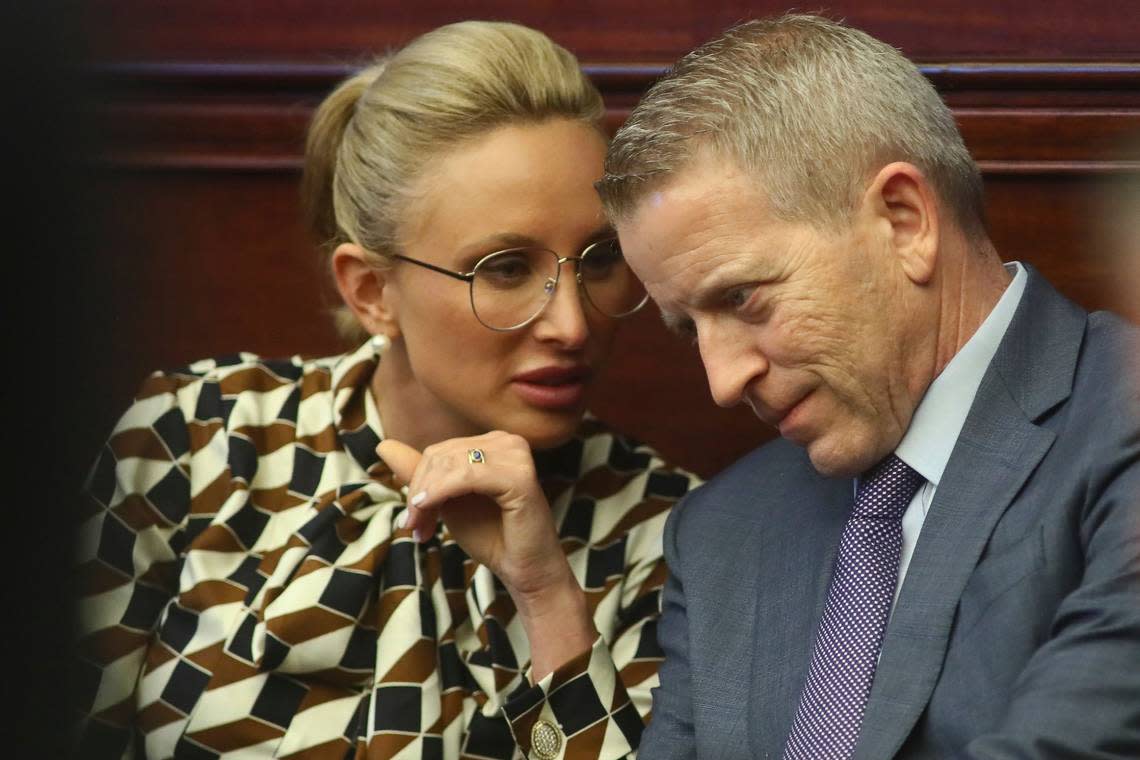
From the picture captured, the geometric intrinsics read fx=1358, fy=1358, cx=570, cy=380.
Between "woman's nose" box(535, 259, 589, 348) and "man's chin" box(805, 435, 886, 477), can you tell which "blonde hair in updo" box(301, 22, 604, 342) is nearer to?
"woman's nose" box(535, 259, 589, 348)

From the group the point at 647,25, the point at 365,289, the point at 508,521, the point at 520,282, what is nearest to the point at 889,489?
the point at 508,521

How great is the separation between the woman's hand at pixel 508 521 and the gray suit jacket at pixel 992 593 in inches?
7.5

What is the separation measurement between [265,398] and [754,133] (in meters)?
1.00

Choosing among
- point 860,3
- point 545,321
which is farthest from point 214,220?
point 860,3

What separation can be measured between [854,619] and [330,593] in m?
0.74

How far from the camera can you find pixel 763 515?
1509mm

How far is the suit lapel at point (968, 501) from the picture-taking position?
3.89ft

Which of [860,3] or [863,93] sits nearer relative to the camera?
[863,93]

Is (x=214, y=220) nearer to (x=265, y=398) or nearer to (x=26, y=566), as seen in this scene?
(x=265, y=398)

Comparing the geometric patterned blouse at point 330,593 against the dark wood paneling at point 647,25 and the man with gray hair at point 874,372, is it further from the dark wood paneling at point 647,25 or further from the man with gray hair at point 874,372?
the dark wood paneling at point 647,25

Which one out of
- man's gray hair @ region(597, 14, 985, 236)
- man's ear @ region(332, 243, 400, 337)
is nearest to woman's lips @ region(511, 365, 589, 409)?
man's ear @ region(332, 243, 400, 337)

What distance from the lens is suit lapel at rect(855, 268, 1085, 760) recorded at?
46.6 inches

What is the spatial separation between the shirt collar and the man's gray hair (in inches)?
3.7

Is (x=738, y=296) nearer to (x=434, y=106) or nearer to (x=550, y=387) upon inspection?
(x=550, y=387)
